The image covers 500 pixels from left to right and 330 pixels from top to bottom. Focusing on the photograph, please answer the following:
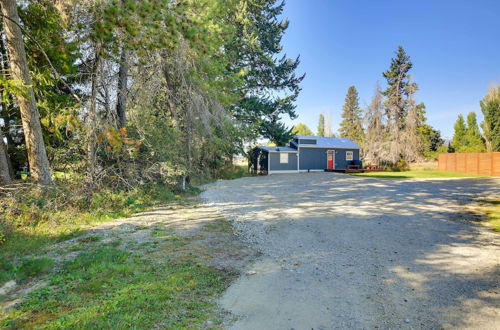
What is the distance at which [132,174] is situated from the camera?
8.15 m

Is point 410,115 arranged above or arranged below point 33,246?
above

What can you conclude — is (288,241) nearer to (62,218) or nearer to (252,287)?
(252,287)

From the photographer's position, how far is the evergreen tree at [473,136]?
26323 millimetres

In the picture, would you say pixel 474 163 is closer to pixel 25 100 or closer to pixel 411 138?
pixel 411 138

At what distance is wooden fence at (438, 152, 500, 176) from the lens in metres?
18.9

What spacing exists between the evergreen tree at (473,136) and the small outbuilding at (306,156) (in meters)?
13.1

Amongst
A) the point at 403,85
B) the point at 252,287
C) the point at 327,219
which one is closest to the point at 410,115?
the point at 403,85

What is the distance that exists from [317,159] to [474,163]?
12.5 metres

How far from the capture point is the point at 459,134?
2912cm

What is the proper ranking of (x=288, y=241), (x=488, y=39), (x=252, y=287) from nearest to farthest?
(x=252, y=287), (x=288, y=241), (x=488, y=39)

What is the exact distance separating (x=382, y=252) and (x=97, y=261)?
4624mm

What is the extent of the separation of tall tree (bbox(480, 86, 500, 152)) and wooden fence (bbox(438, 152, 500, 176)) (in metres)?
7.12

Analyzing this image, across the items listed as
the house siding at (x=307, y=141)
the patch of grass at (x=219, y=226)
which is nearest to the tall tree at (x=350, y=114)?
the house siding at (x=307, y=141)

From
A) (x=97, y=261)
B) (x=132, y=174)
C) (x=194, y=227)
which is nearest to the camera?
(x=97, y=261)
